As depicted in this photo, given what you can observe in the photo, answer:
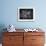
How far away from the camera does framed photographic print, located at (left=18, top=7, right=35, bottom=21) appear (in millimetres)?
4102

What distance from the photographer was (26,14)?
13.6ft

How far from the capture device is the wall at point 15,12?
161 inches

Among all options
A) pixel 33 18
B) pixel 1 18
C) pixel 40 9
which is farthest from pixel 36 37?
pixel 1 18

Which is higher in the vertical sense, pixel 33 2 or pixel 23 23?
pixel 33 2

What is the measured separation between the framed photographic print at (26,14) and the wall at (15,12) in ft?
0.33

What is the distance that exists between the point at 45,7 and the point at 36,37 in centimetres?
109

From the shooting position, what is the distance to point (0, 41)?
4082 mm

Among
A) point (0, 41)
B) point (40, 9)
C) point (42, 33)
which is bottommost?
point (0, 41)

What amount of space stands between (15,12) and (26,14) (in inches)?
14.4

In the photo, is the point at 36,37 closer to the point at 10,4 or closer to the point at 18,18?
the point at 18,18

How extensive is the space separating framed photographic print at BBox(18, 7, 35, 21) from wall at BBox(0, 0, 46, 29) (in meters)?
0.10

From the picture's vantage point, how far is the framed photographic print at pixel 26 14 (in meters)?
4.10

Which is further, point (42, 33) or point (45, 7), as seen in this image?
point (45, 7)

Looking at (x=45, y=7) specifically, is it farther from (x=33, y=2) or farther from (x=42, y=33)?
(x=42, y=33)
